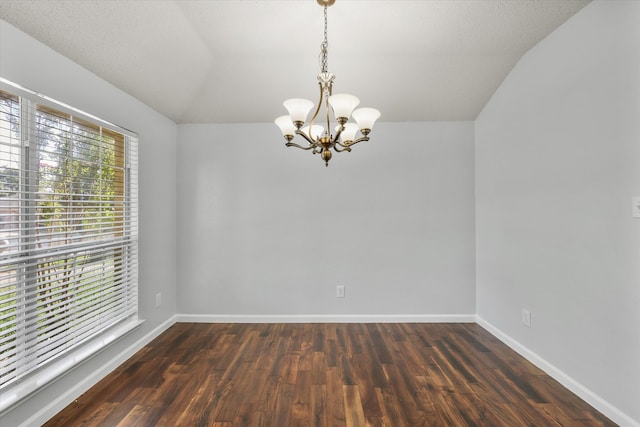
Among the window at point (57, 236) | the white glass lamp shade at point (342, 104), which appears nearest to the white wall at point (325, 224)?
the window at point (57, 236)

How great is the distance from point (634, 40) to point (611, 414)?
212cm

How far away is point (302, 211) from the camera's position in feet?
11.1

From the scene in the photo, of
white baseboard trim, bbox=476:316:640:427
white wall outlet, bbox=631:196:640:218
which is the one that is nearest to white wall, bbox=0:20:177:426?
white baseboard trim, bbox=476:316:640:427

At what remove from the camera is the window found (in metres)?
1.65

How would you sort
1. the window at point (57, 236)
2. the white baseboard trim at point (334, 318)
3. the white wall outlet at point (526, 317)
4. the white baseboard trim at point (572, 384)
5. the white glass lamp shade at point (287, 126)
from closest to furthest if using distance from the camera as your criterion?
the window at point (57, 236) → the white baseboard trim at point (572, 384) → the white glass lamp shade at point (287, 126) → the white wall outlet at point (526, 317) → the white baseboard trim at point (334, 318)

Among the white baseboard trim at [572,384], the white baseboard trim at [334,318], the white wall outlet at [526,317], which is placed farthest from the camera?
the white baseboard trim at [334,318]

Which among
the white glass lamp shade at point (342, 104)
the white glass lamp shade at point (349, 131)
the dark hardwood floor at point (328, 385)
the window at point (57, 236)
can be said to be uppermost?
the white glass lamp shade at point (342, 104)

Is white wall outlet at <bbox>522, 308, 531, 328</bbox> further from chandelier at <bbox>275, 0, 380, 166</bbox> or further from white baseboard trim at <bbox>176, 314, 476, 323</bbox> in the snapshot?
chandelier at <bbox>275, 0, 380, 166</bbox>

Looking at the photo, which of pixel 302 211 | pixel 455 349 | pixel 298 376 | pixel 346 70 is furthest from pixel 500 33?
pixel 298 376

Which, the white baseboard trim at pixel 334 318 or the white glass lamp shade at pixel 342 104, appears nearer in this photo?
the white glass lamp shade at pixel 342 104

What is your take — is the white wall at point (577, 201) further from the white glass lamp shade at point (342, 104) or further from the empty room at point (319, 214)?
the white glass lamp shade at point (342, 104)

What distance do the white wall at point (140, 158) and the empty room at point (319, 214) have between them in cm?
2

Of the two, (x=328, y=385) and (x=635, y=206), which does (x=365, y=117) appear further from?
(x=328, y=385)

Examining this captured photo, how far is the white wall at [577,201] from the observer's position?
5.72 feet
